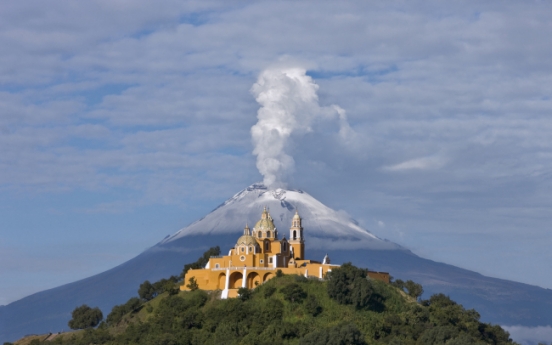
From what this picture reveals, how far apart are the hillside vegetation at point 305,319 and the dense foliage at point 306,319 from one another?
0.08 m

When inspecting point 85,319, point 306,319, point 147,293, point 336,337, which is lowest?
point 336,337

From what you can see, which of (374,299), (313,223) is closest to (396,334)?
(374,299)

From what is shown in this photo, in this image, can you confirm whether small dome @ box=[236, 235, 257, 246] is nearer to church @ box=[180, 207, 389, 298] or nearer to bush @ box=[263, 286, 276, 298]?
church @ box=[180, 207, 389, 298]

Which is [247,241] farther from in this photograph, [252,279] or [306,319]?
[306,319]

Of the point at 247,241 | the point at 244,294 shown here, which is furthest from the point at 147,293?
the point at 244,294

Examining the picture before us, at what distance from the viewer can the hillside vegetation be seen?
79.4 m

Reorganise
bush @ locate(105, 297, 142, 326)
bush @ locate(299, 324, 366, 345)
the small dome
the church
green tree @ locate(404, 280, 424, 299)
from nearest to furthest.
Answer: bush @ locate(299, 324, 366, 345) < the church < the small dome < green tree @ locate(404, 280, 424, 299) < bush @ locate(105, 297, 142, 326)

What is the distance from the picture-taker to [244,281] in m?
87.6

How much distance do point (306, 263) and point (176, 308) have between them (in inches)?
482

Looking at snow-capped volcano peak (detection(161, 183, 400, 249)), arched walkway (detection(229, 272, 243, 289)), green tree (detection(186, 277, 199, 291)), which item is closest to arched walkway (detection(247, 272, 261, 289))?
arched walkway (detection(229, 272, 243, 289))

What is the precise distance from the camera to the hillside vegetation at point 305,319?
261 feet

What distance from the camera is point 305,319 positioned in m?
81.6

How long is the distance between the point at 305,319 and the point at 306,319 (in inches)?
3.9

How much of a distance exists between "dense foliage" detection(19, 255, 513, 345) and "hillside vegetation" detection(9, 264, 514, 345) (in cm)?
8
